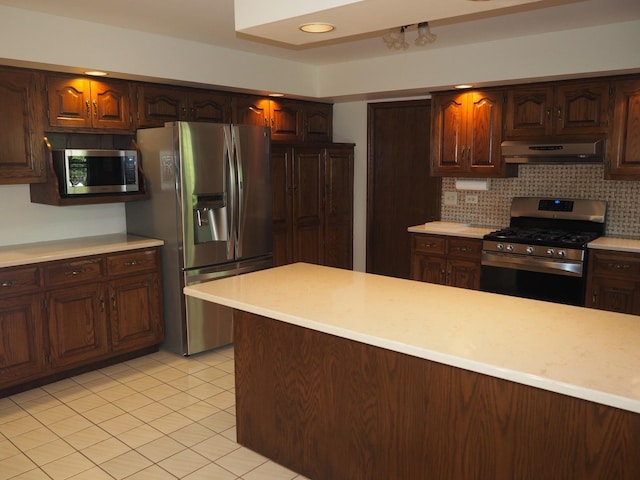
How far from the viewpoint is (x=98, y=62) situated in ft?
11.8

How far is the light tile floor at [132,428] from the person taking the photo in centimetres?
260

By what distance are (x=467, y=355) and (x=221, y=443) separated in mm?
1684

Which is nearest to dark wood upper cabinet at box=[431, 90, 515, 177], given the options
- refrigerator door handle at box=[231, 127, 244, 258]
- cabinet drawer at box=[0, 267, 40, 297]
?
refrigerator door handle at box=[231, 127, 244, 258]

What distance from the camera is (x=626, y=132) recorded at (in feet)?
12.6

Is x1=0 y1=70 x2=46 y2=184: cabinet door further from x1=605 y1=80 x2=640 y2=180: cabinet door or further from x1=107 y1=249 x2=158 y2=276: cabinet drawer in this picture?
x1=605 y1=80 x2=640 y2=180: cabinet door

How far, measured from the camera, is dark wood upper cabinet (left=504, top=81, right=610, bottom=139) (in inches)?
156

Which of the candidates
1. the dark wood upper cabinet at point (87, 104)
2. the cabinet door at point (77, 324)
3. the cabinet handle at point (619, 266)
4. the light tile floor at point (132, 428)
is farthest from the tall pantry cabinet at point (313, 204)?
the cabinet handle at point (619, 266)

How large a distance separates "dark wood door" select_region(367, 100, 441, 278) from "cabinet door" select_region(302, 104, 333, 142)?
1.55ft

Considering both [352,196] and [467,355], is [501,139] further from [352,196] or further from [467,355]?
[467,355]

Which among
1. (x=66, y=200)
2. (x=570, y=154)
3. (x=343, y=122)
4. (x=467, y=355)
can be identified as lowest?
(x=467, y=355)

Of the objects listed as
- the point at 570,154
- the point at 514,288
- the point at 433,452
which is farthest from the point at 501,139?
the point at 433,452

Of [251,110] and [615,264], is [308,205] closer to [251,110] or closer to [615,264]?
[251,110]

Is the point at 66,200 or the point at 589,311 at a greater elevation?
the point at 66,200

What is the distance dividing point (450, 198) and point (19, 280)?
12.3 ft
